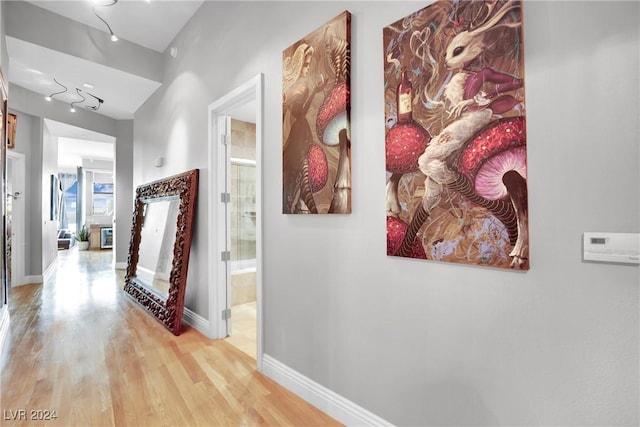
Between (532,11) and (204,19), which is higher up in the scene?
(204,19)

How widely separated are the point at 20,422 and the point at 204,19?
3.37m

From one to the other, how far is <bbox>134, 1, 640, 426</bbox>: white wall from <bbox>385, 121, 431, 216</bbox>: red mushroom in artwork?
0.08 meters

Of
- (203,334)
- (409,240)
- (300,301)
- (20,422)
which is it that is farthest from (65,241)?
(409,240)

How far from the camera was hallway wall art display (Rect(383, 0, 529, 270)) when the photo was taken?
1.12 metres

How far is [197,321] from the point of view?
3.10m

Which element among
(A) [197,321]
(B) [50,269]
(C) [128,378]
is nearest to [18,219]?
(B) [50,269]

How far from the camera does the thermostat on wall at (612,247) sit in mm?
918

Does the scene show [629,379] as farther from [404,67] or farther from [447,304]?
[404,67]

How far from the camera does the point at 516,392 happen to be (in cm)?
114

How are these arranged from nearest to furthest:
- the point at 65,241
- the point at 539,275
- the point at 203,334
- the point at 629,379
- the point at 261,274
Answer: the point at 629,379 < the point at 539,275 < the point at 261,274 < the point at 203,334 < the point at 65,241

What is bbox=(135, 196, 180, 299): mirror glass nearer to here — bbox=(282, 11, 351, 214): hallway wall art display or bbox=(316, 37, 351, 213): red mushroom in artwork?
bbox=(282, 11, 351, 214): hallway wall art display

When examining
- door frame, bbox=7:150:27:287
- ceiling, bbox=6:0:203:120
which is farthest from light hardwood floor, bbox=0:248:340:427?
ceiling, bbox=6:0:203:120

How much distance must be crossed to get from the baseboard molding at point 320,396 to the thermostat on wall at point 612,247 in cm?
117

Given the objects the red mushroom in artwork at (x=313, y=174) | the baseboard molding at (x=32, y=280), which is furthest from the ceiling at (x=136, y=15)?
the baseboard molding at (x=32, y=280)
